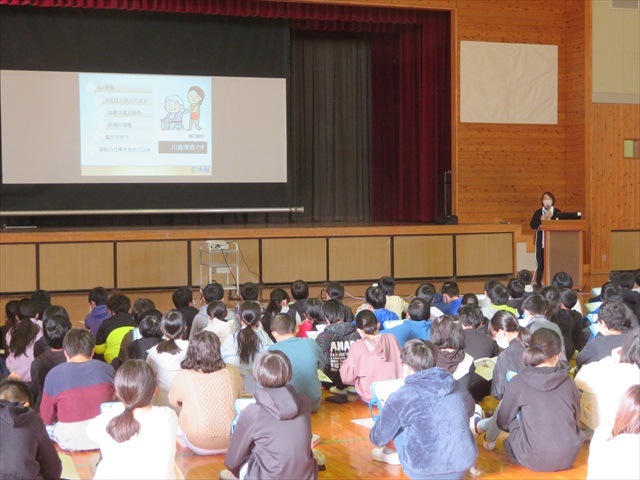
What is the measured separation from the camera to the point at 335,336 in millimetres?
6039

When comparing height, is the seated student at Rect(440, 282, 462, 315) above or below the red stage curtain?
below

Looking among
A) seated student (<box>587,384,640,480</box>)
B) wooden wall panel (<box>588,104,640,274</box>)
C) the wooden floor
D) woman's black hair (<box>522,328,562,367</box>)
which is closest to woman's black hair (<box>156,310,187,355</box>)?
the wooden floor

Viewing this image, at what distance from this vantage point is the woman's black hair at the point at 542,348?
4.36 meters

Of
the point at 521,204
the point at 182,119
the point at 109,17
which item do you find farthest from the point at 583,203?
the point at 109,17

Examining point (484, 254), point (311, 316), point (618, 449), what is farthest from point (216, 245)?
point (618, 449)

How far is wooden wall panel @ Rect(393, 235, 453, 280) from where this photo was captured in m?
12.7

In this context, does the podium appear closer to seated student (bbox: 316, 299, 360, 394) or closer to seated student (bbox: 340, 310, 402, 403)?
seated student (bbox: 316, 299, 360, 394)

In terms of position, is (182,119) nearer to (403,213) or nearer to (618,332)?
(403,213)

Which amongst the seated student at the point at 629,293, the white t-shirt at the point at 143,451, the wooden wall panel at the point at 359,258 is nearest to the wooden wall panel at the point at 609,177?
the wooden wall panel at the point at 359,258

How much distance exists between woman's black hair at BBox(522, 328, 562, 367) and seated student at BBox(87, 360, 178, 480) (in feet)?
6.34

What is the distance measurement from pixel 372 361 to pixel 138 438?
231 cm

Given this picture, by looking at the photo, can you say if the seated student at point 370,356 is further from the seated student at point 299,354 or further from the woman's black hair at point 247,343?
the woman's black hair at point 247,343

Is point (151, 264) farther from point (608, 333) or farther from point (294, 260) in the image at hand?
point (608, 333)

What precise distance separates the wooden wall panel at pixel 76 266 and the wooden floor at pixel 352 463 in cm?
672
